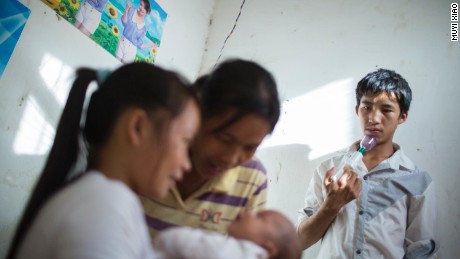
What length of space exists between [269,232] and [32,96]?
106cm

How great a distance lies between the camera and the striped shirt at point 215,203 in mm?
714

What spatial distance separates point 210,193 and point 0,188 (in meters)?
0.87

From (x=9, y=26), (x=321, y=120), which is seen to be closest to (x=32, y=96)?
(x=9, y=26)

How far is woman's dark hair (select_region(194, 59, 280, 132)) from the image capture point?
65cm

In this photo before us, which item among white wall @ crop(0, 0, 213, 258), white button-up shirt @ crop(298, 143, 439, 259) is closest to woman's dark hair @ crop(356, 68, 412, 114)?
white button-up shirt @ crop(298, 143, 439, 259)

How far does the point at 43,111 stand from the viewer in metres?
1.22

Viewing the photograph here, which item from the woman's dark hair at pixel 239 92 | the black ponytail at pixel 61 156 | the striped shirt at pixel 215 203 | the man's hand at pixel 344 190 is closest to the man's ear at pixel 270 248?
the striped shirt at pixel 215 203

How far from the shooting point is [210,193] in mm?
749

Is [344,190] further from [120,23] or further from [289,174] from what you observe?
[120,23]

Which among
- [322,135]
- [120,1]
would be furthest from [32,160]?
[322,135]

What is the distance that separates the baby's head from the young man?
0.53 meters

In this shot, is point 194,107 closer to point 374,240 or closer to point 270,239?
point 270,239

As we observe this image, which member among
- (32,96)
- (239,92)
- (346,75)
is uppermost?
(346,75)

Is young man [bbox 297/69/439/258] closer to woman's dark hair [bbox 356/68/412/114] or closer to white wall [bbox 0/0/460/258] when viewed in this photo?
woman's dark hair [bbox 356/68/412/114]
